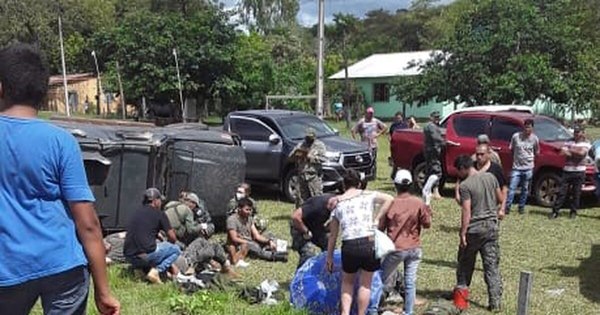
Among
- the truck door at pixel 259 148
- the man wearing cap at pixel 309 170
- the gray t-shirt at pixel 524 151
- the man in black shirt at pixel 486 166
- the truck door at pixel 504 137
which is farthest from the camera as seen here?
the truck door at pixel 259 148

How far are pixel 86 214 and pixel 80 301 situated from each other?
0.39 m

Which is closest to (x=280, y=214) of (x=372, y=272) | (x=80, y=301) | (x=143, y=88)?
(x=372, y=272)

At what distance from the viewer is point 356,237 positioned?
6270 millimetres

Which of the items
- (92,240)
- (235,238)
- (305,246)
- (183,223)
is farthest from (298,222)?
(92,240)

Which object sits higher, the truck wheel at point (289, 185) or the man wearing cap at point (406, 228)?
the man wearing cap at point (406, 228)

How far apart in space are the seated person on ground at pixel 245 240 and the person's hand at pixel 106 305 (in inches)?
254

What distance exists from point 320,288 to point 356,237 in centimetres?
97

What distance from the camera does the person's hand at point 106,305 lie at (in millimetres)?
3072

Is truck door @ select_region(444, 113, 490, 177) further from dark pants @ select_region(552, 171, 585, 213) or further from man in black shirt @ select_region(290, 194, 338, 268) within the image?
man in black shirt @ select_region(290, 194, 338, 268)

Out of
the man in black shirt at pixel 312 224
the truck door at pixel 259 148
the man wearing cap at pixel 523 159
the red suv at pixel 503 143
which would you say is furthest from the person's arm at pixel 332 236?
Answer: the truck door at pixel 259 148

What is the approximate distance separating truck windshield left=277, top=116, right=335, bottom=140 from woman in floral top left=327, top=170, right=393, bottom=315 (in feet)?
26.5

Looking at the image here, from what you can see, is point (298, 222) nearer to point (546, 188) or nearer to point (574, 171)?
point (574, 171)

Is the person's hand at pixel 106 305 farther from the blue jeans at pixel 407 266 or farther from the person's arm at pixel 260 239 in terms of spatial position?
the person's arm at pixel 260 239

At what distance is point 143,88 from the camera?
36438mm
